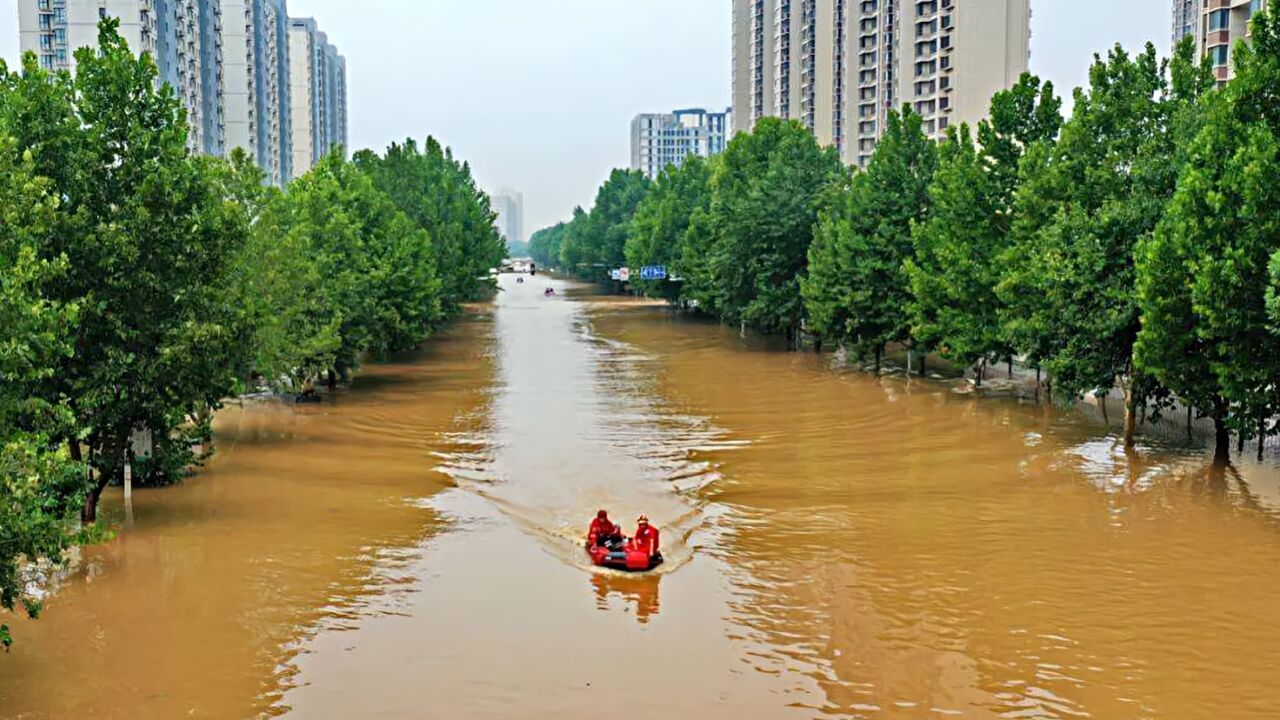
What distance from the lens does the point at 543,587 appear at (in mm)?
20281

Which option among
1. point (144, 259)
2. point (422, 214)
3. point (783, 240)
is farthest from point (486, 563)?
point (422, 214)

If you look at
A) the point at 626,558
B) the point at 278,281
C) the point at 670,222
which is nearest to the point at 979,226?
the point at 278,281

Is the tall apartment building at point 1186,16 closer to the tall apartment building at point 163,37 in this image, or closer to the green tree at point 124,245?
the tall apartment building at point 163,37

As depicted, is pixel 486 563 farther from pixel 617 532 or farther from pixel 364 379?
pixel 364 379

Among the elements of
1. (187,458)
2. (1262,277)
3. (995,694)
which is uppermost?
(1262,277)

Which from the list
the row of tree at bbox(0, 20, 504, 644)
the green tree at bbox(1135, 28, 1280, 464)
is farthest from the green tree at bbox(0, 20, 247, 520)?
the green tree at bbox(1135, 28, 1280, 464)

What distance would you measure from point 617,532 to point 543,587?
217 centimetres

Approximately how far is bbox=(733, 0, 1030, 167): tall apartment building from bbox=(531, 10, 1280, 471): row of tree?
128 ft

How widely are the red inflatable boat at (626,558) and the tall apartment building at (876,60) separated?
71.8 meters

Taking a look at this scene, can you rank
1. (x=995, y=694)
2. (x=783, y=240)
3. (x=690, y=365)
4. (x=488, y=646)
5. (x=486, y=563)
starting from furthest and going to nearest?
(x=783, y=240)
(x=690, y=365)
(x=486, y=563)
(x=488, y=646)
(x=995, y=694)

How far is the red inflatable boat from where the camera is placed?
21.0 m

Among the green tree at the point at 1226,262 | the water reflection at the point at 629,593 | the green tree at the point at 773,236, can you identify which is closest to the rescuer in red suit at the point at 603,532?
the water reflection at the point at 629,593

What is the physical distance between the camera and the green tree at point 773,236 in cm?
6088

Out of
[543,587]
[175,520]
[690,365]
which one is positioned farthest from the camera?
[690,365]
